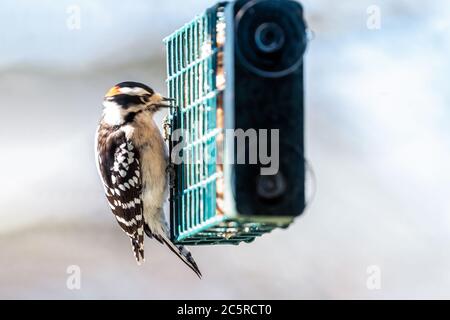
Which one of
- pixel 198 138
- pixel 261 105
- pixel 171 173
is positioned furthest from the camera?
pixel 171 173

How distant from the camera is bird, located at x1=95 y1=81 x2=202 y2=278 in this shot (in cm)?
1077

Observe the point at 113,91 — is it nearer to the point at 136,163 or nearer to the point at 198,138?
the point at 136,163

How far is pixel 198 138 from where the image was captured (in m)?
9.79

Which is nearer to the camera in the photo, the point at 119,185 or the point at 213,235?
the point at 213,235

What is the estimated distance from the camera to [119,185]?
10945 mm

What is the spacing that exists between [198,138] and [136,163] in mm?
1172

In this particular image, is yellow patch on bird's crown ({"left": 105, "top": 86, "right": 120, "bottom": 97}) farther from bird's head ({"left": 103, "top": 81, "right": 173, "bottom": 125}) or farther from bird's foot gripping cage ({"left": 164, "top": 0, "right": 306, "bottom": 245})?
bird's foot gripping cage ({"left": 164, "top": 0, "right": 306, "bottom": 245})

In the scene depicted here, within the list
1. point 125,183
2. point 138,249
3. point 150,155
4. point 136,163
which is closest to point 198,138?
point 150,155

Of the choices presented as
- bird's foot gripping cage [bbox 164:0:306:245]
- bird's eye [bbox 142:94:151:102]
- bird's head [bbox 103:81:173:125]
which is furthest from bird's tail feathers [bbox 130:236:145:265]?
bird's foot gripping cage [bbox 164:0:306:245]

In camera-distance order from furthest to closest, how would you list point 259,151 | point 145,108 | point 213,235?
point 145,108 → point 213,235 → point 259,151
